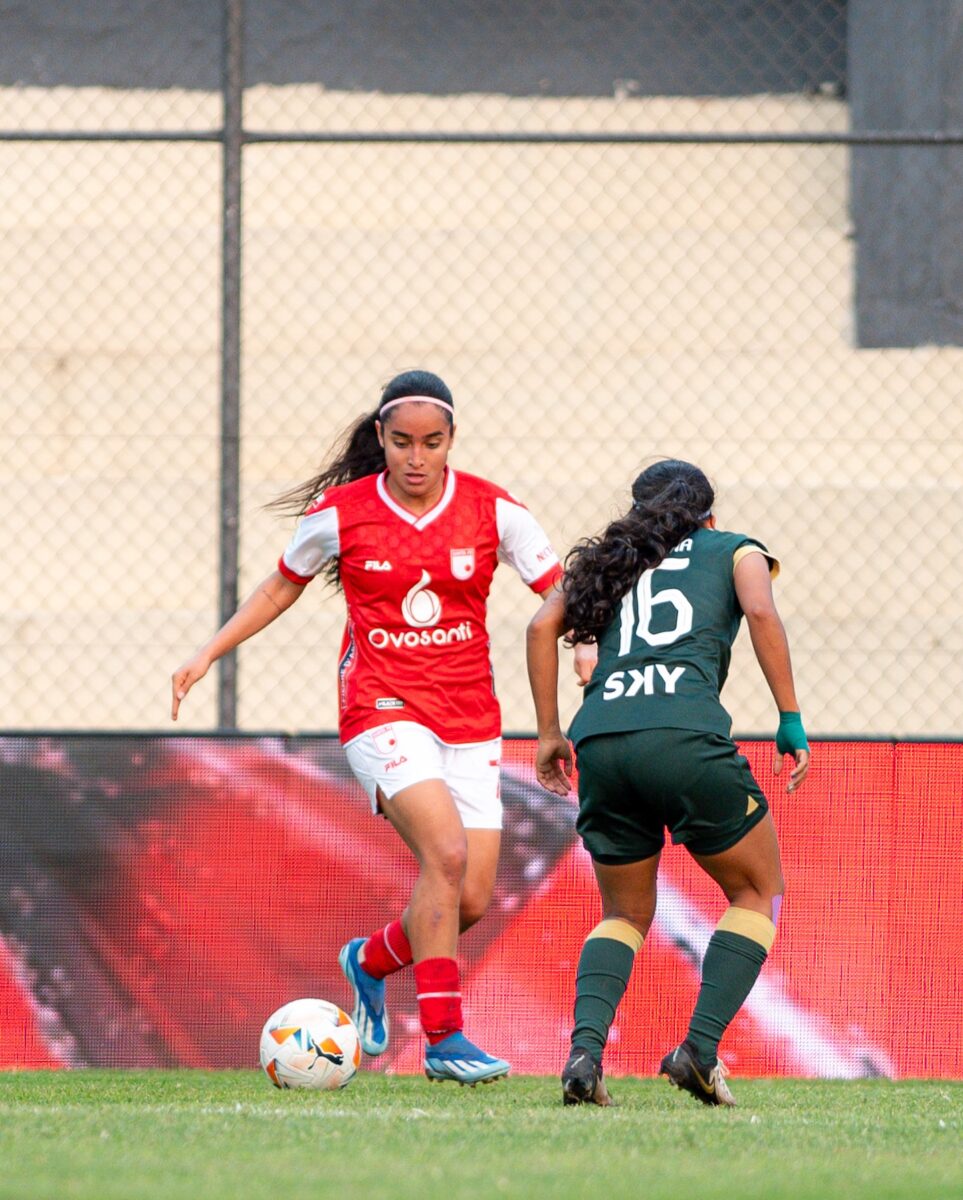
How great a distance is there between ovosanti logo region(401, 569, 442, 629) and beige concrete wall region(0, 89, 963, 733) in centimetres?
474

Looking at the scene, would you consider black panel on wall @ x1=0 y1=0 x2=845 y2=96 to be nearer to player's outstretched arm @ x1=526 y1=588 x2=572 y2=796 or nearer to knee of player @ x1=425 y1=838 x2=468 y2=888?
player's outstretched arm @ x1=526 y1=588 x2=572 y2=796

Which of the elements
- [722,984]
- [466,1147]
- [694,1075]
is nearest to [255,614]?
[722,984]

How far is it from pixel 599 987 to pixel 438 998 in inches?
22.4

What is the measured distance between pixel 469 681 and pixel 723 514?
5.41 meters

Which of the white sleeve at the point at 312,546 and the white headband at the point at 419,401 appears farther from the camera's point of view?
the white sleeve at the point at 312,546

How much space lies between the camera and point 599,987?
183 inches

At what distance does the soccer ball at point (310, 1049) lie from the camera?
203 inches

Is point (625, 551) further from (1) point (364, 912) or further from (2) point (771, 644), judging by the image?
(1) point (364, 912)

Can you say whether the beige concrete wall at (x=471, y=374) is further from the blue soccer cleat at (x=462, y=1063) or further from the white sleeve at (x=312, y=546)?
the blue soccer cleat at (x=462, y=1063)

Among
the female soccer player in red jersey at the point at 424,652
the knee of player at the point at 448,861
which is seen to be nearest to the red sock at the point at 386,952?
the female soccer player in red jersey at the point at 424,652

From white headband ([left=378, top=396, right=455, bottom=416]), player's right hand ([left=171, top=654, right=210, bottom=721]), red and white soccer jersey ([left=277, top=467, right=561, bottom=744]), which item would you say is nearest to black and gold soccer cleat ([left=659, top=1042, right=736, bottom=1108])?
red and white soccer jersey ([left=277, top=467, right=561, bottom=744])

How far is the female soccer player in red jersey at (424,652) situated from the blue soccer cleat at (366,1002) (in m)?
0.11

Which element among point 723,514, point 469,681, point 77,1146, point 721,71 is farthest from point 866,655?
point 77,1146

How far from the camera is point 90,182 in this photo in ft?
39.2
